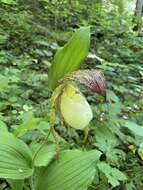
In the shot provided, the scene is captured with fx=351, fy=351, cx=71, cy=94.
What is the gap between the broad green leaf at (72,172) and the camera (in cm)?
117

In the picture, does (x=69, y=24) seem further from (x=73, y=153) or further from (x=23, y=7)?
(x=73, y=153)

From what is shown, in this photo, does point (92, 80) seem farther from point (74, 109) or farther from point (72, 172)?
point (72, 172)

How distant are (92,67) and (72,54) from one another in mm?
2403

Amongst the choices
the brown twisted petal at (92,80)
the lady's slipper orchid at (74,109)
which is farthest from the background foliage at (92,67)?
the brown twisted petal at (92,80)

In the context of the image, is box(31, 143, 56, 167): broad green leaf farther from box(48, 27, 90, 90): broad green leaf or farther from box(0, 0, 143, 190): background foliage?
box(48, 27, 90, 90): broad green leaf

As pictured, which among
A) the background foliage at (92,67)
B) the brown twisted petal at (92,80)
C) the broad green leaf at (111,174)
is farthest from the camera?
the background foliage at (92,67)

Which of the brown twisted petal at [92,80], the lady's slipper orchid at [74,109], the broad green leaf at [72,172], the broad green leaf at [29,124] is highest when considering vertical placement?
the brown twisted petal at [92,80]

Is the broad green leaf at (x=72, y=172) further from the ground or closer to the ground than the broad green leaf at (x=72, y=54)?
closer to the ground

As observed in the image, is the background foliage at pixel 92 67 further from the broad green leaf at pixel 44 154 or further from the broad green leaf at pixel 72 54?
the broad green leaf at pixel 72 54

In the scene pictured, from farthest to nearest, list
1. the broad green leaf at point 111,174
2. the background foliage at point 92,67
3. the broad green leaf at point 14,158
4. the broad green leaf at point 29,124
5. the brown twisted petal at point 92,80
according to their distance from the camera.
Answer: the background foliage at point 92,67, the broad green leaf at point 111,174, the broad green leaf at point 29,124, the broad green leaf at point 14,158, the brown twisted petal at point 92,80

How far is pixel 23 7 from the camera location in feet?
16.2

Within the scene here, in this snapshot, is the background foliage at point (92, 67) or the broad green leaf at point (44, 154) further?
the background foliage at point (92, 67)

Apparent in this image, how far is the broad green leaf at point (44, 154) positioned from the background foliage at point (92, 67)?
0.01 m

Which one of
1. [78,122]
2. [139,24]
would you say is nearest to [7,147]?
[78,122]
